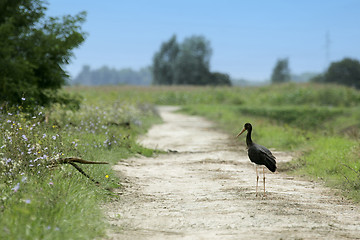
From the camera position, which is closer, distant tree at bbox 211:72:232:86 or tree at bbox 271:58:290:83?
distant tree at bbox 211:72:232:86

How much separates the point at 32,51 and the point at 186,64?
60.7 m

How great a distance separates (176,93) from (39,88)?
32608 millimetres

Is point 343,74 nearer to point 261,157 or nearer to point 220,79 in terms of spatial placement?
point 220,79

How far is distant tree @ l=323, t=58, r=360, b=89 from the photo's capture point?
6250 cm

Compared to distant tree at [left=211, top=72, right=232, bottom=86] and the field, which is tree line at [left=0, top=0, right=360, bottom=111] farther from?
distant tree at [left=211, top=72, right=232, bottom=86]

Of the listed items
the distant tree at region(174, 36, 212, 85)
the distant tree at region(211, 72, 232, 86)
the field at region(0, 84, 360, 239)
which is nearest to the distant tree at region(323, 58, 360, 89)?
the distant tree at region(211, 72, 232, 86)

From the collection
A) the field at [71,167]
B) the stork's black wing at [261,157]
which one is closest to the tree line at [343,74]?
the field at [71,167]

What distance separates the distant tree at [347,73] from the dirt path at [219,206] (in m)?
58.2

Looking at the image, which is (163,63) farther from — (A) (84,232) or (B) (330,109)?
(A) (84,232)


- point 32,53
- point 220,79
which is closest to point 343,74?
point 220,79

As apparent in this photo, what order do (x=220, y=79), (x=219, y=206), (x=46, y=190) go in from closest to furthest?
(x=46, y=190), (x=219, y=206), (x=220, y=79)

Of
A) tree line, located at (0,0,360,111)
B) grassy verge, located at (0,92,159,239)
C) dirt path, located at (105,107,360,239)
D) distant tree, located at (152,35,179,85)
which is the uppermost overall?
distant tree, located at (152,35,179,85)

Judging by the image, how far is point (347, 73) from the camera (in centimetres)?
6306

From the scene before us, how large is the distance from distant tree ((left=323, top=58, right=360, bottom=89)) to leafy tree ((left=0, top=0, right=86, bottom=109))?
56853 millimetres
